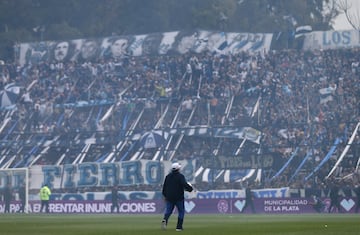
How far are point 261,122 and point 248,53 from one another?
1056 centimetres

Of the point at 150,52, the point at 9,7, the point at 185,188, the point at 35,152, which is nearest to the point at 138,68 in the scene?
the point at 150,52

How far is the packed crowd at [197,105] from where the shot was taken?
2372 inches

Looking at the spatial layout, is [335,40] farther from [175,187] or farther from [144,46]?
[175,187]

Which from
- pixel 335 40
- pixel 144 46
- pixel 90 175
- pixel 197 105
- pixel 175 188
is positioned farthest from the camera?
pixel 144 46

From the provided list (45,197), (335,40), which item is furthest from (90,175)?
(335,40)

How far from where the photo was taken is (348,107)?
62.6 m

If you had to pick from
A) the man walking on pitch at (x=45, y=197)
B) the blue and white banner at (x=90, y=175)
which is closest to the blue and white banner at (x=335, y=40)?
the blue and white banner at (x=90, y=175)

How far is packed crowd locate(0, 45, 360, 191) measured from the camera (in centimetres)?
6025

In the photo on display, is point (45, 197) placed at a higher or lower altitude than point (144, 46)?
lower

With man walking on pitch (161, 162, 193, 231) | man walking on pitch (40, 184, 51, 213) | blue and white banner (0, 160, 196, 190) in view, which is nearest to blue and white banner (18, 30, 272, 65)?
blue and white banner (0, 160, 196, 190)

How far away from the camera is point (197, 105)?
67.2 m

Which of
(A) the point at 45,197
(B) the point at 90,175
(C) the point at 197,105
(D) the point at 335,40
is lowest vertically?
(A) the point at 45,197

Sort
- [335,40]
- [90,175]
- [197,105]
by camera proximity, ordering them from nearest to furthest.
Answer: [90,175], [197,105], [335,40]

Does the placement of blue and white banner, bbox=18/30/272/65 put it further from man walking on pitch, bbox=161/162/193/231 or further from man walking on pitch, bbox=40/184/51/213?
man walking on pitch, bbox=161/162/193/231
